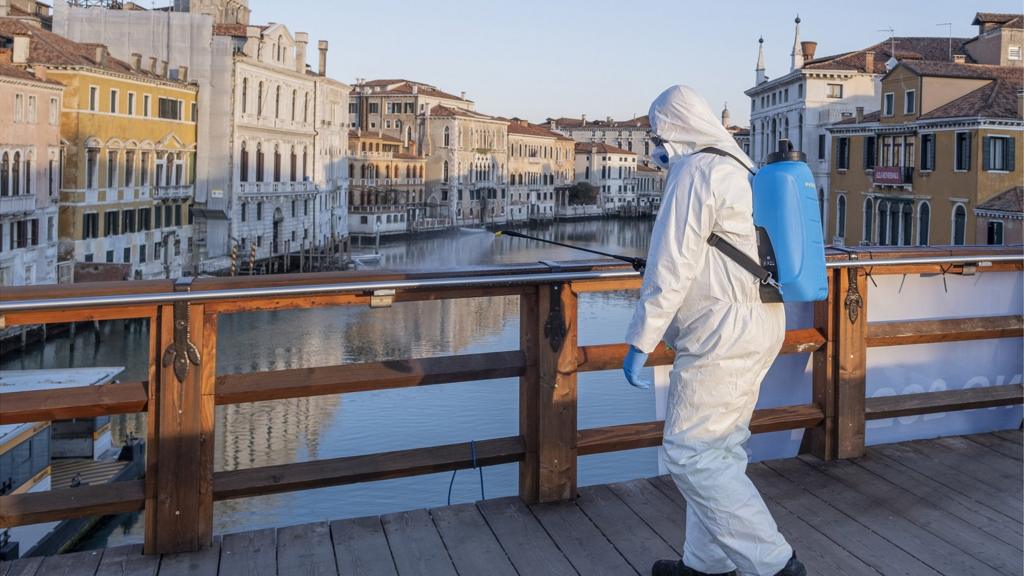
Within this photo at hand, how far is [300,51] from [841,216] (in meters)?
18.0

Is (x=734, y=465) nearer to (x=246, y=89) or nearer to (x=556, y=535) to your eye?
(x=556, y=535)

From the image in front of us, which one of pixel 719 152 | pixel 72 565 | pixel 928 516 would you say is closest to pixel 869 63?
pixel 928 516

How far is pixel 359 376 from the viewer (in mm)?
2631

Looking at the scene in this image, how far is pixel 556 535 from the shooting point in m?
2.64

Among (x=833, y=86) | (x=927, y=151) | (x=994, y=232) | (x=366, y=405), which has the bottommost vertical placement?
(x=366, y=405)

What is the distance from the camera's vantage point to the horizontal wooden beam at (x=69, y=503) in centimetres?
236

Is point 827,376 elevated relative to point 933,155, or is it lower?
lower

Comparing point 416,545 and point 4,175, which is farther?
point 4,175

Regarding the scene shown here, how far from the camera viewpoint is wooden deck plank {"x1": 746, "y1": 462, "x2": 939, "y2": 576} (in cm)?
248

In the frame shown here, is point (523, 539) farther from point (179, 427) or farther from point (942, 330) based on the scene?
point (942, 330)

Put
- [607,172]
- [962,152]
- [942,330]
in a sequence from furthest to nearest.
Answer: [607,172] → [962,152] → [942,330]

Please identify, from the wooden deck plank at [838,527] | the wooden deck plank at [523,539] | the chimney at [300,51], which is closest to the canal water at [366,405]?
the wooden deck plank at [523,539]

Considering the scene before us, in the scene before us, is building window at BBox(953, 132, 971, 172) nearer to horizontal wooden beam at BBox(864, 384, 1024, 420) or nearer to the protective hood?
horizontal wooden beam at BBox(864, 384, 1024, 420)

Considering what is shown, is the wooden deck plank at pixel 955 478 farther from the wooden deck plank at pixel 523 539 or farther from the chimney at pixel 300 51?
the chimney at pixel 300 51
